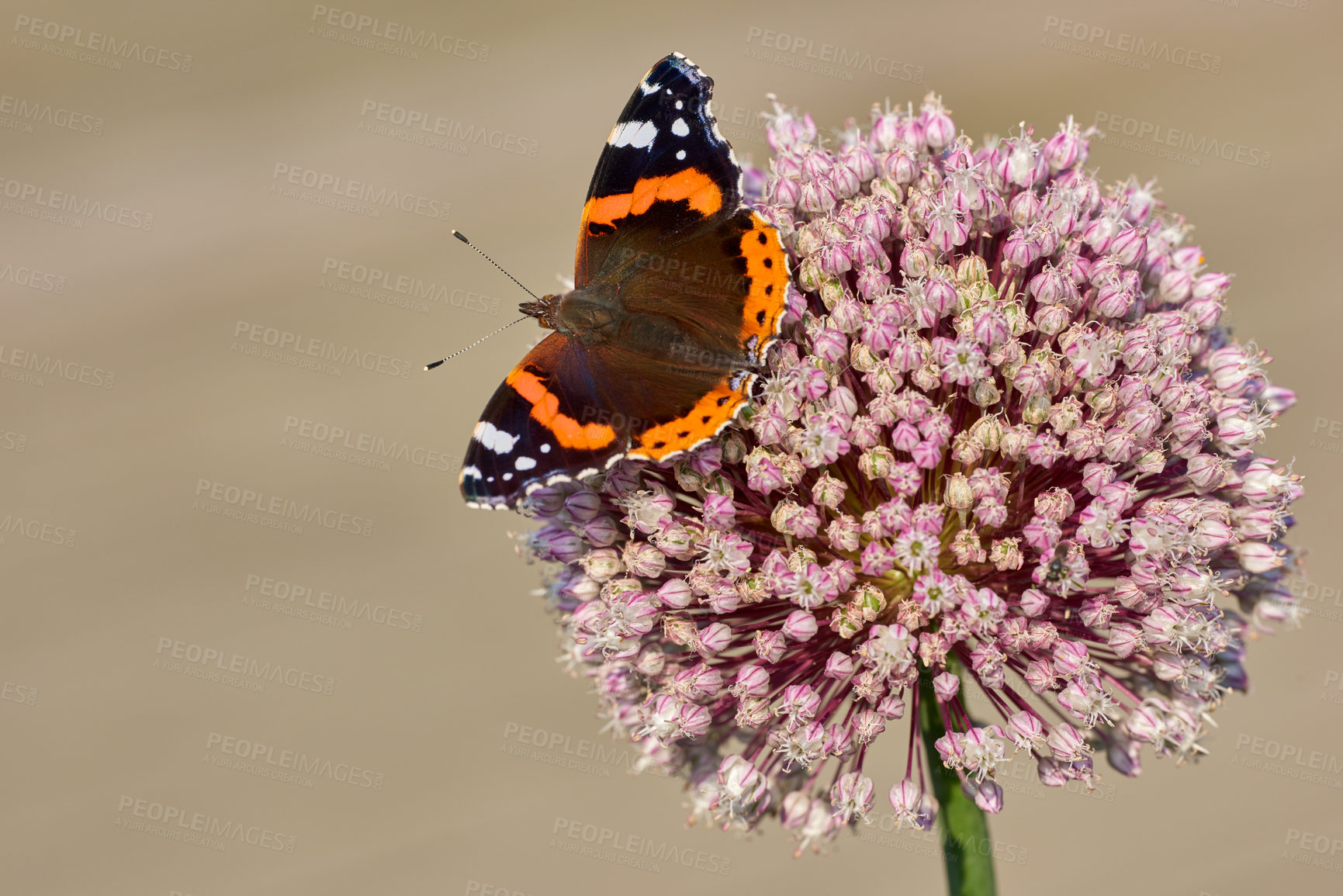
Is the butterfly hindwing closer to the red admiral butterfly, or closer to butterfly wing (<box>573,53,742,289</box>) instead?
the red admiral butterfly

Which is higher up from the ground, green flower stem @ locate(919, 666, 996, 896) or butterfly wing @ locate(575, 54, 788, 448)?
butterfly wing @ locate(575, 54, 788, 448)

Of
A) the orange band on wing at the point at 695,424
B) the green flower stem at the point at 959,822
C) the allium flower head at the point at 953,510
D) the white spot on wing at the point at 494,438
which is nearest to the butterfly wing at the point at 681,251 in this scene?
the orange band on wing at the point at 695,424

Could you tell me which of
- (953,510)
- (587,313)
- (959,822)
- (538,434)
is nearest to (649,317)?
(587,313)

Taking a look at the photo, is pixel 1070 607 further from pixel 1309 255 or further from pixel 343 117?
pixel 343 117

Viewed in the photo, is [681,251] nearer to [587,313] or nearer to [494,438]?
[587,313]

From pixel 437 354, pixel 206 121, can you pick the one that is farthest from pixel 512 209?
pixel 206 121

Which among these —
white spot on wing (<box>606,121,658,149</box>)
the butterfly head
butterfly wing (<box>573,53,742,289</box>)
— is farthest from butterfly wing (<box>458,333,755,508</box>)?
white spot on wing (<box>606,121,658,149</box>)
